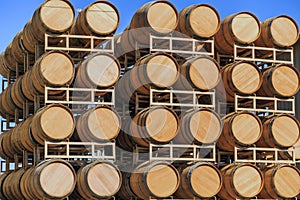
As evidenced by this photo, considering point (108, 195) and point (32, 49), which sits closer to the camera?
point (108, 195)

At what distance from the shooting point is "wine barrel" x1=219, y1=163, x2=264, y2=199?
50.0 feet

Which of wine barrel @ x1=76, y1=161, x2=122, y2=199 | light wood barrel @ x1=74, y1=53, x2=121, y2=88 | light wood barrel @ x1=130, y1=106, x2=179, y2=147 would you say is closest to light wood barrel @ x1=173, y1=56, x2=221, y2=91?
light wood barrel @ x1=130, y1=106, x2=179, y2=147

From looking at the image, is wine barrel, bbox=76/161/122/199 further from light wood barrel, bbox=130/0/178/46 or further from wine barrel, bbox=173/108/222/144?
light wood barrel, bbox=130/0/178/46

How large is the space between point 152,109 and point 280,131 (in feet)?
10.5

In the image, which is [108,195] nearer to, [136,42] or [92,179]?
[92,179]

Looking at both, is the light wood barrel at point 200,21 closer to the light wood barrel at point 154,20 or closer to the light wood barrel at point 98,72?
the light wood barrel at point 154,20

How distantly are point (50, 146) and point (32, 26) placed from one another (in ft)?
9.11

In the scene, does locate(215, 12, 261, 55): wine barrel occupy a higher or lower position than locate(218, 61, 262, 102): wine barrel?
higher

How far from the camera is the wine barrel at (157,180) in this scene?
1452cm

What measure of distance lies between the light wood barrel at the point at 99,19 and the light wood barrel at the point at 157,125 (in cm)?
201

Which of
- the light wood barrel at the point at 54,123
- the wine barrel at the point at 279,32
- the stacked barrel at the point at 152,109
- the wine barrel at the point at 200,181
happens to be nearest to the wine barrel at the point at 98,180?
the stacked barrel at the point at 152,109

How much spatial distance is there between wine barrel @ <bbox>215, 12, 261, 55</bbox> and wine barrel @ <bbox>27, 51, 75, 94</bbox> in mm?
3825

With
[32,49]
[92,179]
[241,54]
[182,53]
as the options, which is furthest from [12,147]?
[241,54]

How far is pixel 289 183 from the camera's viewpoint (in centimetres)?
1570
